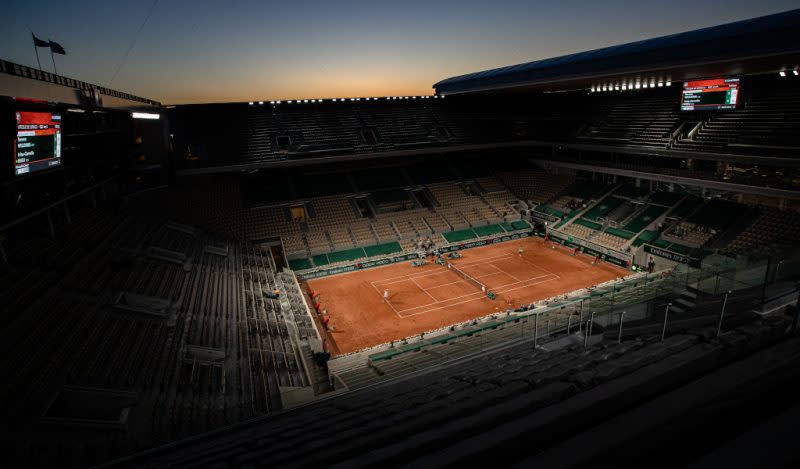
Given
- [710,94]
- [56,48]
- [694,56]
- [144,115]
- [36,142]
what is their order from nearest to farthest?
[36,142], [56,48], [694,56], [144,115], [710,94]

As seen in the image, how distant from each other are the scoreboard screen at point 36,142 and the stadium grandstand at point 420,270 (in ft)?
0.34

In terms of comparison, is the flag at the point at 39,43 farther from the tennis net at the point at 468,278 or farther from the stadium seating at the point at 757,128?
the stadium seating at the point at 757,128

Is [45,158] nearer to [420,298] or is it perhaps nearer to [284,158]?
[420,298]

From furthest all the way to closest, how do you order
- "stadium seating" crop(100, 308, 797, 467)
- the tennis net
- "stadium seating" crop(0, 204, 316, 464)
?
the tennis net < "stadium seating" crop(0, 204, 316, 464) < "stadium seating" crop(100, 308, 797, 467)

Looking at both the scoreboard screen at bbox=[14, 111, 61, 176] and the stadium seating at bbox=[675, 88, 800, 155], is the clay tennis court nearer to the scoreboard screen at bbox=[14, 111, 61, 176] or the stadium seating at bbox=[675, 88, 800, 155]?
the stadium seating at bbox=[675, 88, 800, 155]

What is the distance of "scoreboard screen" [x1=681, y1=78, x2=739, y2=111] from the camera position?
87.3 ft

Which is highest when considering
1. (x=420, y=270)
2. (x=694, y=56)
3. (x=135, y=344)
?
(x=694, y=56)

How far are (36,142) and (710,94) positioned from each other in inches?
1375

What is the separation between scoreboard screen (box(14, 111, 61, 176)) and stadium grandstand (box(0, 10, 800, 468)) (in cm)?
10

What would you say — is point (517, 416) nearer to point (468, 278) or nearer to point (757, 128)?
point (468, 278)

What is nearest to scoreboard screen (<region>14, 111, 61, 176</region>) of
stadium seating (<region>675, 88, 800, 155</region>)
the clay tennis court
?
the clay tennis court

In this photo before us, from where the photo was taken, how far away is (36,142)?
12.8 metres

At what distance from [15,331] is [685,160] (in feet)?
117

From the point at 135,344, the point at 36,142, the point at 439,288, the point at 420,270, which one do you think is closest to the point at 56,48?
the point at 36,142
